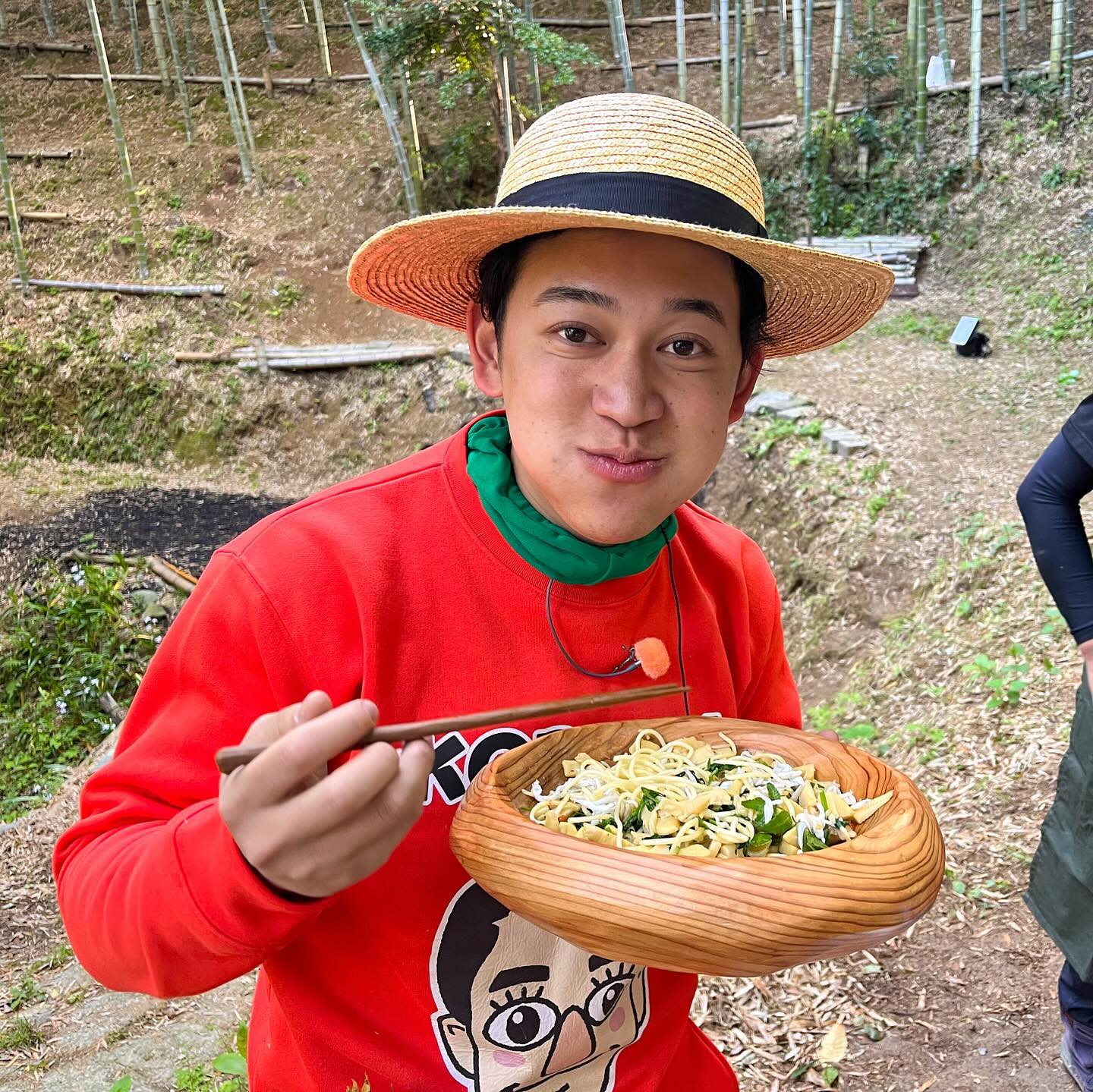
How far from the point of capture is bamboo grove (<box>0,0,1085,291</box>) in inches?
491

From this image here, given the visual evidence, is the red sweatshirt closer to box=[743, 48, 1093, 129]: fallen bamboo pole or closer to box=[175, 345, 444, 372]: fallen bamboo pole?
box=[175, 345, 444, 372]: fallen bamboo pole

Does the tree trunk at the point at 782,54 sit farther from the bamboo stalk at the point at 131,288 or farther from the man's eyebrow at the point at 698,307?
the man's eyebrow at the point at 698,307

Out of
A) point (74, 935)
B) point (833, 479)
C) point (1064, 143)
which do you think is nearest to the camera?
point (74, 935)

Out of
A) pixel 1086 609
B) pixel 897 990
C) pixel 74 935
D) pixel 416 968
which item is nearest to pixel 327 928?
pixel 416 968

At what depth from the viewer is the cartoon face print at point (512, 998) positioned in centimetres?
145

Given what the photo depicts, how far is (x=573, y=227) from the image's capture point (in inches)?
55.0

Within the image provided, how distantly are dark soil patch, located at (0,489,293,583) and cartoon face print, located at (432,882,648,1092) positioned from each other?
894 cm

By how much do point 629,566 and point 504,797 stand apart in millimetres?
465

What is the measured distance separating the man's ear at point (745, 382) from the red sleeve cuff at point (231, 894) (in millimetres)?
987

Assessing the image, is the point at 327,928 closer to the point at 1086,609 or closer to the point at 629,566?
the point at 629,566

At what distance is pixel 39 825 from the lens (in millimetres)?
6211

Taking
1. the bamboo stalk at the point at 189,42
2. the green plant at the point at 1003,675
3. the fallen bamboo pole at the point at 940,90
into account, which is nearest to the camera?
the green plant at the point at 1003,675

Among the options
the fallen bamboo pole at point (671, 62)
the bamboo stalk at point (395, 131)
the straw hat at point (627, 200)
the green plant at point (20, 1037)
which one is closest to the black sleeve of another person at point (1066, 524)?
the straw hat at point (627, 200)

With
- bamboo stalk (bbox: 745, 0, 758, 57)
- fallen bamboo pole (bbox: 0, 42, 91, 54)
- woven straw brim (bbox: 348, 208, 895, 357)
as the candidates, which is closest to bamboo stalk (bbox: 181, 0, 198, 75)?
fallen bamboo pole (bbox: 0, 42, 91, 54)
